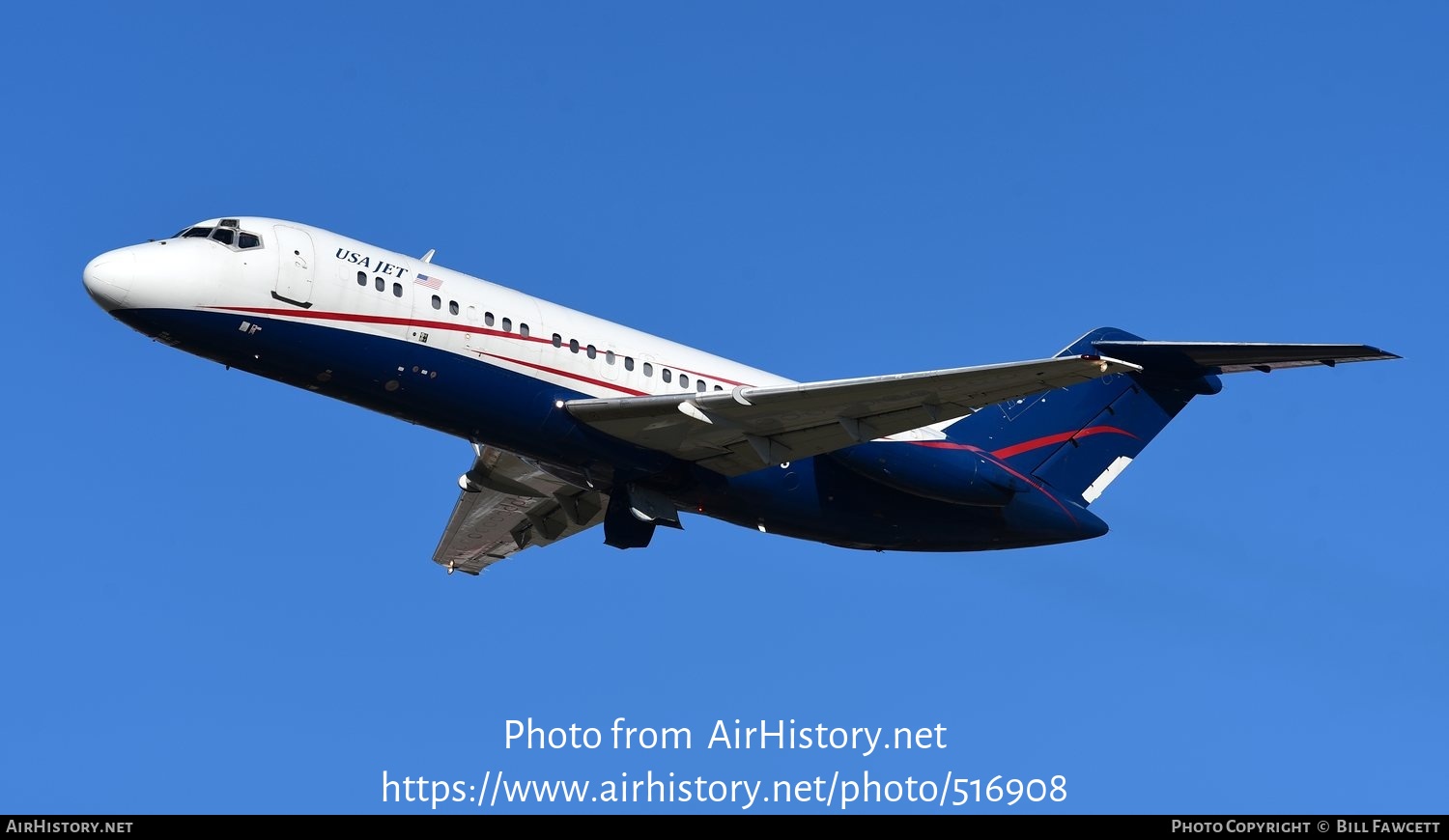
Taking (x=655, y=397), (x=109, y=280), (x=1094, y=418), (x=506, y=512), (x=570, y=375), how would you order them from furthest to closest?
(x=506, y=512) → (x=1094, y=418) → (x=570, y=375) → (x=655, y=397) → (x=109, y=280)

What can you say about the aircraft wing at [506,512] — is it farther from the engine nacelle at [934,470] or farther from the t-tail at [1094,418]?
the t-tail at [1094,418]

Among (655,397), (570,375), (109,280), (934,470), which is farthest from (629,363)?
(109,280)

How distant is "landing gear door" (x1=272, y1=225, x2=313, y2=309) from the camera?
93.4ft

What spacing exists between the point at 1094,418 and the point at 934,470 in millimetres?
4130

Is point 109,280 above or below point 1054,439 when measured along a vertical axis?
below

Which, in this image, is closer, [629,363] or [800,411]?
[800,411]

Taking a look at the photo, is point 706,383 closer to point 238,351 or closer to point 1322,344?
point 238,351

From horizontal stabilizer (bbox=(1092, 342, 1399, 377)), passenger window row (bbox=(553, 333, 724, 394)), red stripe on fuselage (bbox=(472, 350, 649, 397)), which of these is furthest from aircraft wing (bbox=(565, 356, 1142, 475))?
horizontal stabilizer (bbox=(1092, 342, 1399, 377))

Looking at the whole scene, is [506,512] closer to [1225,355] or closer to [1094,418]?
[1094,418]

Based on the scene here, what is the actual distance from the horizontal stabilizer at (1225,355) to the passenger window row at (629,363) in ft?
25.2

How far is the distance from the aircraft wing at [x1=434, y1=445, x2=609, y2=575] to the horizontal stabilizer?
9.95m

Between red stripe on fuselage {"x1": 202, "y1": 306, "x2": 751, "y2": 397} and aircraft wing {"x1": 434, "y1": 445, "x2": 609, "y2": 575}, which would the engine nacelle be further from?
aircraft wing {"x1": 434, "y1": 445, "x2": 609, "y2": 575}

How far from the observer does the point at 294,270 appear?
28562 millimetres

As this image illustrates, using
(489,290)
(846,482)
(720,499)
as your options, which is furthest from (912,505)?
(489,290)
